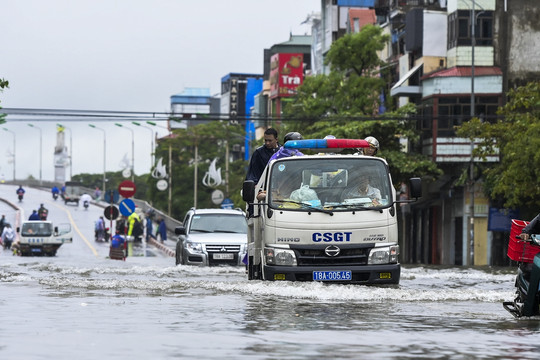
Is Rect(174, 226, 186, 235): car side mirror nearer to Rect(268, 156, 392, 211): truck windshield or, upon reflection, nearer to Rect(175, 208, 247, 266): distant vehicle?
Rect(175, 208, 247, 266): distant vehicle

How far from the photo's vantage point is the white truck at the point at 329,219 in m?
17.6

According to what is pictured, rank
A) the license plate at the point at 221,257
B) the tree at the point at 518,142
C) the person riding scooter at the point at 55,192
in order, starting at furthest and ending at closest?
the person riding scooter at the point at 55,192
the tree at the point at 518,142
the license plate at the point at 221,257

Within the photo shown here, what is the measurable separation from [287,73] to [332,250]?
293 feet

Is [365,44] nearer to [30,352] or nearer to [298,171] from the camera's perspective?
[298,171]

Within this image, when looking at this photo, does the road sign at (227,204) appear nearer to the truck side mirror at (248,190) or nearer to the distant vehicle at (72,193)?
the distant vehicle at (72,193)

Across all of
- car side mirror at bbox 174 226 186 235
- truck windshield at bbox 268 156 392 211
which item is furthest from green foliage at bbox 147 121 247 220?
truck windshield at bbox 268 156 392 211

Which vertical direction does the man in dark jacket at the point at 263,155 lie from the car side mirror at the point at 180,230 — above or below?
above

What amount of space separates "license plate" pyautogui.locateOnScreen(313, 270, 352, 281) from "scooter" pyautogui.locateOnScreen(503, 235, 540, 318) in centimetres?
476

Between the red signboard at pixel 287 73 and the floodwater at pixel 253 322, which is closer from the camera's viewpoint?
the floodwater at pixel 253 322

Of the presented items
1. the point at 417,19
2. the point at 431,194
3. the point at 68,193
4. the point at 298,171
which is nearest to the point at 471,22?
the point at 417,19

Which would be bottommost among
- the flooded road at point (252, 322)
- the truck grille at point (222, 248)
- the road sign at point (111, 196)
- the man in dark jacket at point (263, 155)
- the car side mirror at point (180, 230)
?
the truck grille at point (222, 248)

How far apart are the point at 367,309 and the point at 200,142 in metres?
116

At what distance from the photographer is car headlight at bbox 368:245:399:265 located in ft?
58.4

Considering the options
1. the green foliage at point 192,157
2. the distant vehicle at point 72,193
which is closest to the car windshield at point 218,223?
the green foliage at point 192,157
